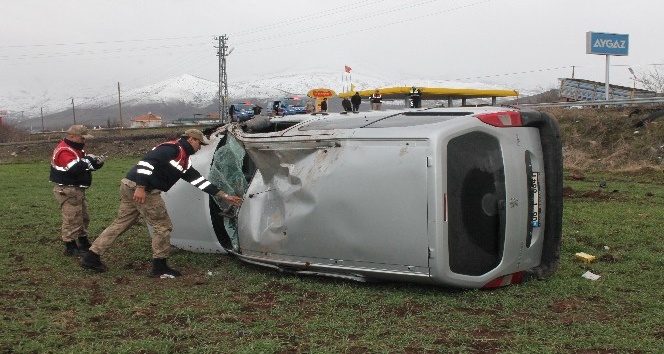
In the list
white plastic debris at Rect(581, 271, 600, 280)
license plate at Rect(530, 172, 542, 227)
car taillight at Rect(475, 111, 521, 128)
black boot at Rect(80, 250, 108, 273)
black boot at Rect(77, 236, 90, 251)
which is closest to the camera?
car taillight at Rect(475, 111, 521, 128)

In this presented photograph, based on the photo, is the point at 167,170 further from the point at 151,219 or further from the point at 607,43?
the point at 607,43

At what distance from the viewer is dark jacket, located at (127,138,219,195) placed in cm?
635

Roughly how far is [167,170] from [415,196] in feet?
8.56

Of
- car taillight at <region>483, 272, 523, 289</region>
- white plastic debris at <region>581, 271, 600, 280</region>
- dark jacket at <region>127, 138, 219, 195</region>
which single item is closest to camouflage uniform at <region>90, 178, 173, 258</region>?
dark jacket at <region>127, 138, 219, 195</region>

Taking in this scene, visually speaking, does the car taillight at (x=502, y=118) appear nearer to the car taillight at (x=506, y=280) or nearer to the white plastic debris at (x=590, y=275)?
the car taillight at (x=506, y=280)

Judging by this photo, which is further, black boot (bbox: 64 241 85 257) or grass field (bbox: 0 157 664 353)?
black boot (bbox: 64 241 85 257)

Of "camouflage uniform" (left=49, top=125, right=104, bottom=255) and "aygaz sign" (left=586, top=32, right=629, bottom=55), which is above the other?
"aygaz sign" (left=586, top=32, right=629, bottom=55)

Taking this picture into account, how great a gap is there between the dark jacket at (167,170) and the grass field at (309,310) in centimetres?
88

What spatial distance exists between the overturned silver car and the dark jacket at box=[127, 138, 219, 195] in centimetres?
64

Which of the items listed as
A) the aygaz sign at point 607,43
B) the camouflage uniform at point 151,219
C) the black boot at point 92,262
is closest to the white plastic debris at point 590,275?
the camouflage uniform at point 151,219

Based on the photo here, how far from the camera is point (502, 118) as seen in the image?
546 centimetres

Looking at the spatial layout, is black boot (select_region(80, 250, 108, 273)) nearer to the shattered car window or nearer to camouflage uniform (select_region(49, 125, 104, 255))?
camouflage uniform (select_region(49, 125, 104, 255))

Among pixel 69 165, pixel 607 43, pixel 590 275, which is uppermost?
pixel 607 43

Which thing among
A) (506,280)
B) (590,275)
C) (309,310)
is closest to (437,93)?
(590,275)
